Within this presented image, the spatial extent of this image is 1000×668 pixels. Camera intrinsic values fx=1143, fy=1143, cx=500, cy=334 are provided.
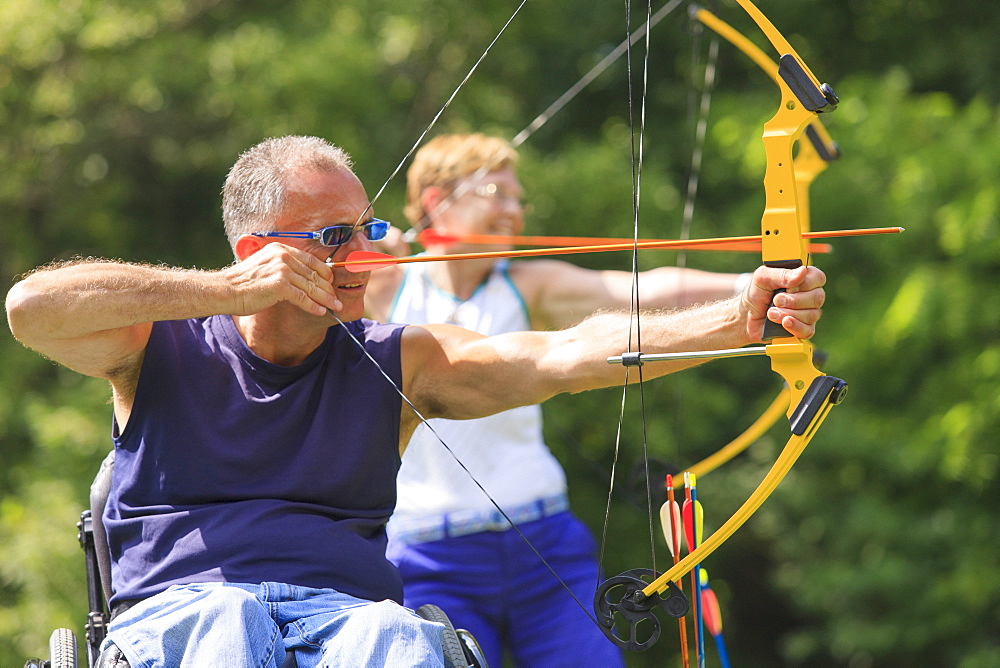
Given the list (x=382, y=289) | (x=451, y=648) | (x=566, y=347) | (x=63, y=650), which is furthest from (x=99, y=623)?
(x=382, y=289)

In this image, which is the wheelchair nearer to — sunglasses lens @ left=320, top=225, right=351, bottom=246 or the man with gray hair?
the man with gray hair

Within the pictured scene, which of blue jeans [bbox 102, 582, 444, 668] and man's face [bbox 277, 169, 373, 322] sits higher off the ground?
man's face [bbox 277, 169, 373, 322]

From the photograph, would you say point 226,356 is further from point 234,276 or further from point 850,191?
point 850,191

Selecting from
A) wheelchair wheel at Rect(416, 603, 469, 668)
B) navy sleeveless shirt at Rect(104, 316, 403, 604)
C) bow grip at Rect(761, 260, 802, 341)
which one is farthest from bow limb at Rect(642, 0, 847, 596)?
navy sleeveless shirt at Rect(104, 316, 403, 604)

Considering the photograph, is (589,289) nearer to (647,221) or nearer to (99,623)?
(99,623)

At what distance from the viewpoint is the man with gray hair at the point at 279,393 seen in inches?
69.9

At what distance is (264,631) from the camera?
1.75 meters

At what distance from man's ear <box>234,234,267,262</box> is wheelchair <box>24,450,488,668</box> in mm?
441

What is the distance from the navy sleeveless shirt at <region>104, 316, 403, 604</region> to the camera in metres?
1.91

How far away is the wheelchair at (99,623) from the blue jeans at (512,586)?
442 mm

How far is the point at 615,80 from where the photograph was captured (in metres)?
6.44

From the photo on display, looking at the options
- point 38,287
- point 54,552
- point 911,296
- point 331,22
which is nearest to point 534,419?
point 38,287

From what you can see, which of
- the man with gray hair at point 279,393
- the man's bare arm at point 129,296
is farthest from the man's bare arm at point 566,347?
the man's bare arm at point 129,296

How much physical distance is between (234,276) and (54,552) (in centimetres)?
292
